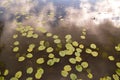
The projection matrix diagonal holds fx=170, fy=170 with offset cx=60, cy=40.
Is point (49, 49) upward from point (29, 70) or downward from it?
upward

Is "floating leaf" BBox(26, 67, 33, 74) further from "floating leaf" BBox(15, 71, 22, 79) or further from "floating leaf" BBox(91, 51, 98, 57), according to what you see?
"floating leaf" BBox(91, 51, 98, 57)

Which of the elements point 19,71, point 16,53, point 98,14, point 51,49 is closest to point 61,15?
point 98,14

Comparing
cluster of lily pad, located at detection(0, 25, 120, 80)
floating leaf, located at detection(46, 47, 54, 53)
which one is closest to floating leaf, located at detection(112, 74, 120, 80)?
cluster of lily pad, located at detection(0, 25, 120, 80)

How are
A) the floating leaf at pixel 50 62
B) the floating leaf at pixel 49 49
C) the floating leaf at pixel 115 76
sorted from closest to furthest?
1. the floating leaf at pixel 115 76
2. the floating leaf at pixel 50 62
3. the floating leaf at pixel 49 49

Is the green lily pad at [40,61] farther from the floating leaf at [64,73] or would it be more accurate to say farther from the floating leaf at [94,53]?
the floating leaf at [94,53]

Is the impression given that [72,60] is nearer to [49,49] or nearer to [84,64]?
[84,64]

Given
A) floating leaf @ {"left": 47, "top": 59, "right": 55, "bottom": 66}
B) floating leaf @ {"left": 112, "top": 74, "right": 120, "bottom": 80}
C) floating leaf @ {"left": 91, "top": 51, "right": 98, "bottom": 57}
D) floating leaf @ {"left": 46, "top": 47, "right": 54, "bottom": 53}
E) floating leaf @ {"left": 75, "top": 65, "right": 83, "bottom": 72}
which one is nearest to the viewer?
floating leaf @ {"left": 112, "top": 74, "right": 120, "bottom": 80}

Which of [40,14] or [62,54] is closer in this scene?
[62,54]

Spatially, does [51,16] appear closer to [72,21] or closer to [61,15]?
[61,15]

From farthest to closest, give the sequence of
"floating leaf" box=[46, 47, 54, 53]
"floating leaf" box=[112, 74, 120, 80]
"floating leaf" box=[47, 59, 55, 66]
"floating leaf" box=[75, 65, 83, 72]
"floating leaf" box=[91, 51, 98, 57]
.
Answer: "floating leaf" box=[46, 47, 54, 53] → "floating leaf" box=[91, 51, 98, 57] → "floating leaf" box=[47, 59, 55, 66] → "floating leaf" box=[75, 65, 83, 72] → "floating leaf" box=[112, 74, 120, 80]

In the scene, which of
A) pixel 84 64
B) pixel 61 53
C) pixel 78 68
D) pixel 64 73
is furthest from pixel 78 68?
pixel 61 53

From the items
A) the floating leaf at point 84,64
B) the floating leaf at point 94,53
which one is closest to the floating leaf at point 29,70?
the floating leaf at point 84,64
